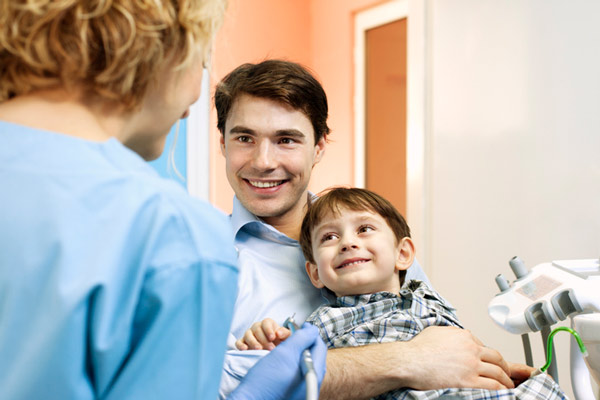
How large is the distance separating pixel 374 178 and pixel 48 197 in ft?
10.9

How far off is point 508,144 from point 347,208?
1.31 meters

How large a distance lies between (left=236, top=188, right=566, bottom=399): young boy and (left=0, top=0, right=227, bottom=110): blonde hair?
0.66 m

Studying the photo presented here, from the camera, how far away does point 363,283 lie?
50.3 inches

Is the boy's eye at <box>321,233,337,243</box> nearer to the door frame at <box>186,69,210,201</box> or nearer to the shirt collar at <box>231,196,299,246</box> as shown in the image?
the shirt collar at <box>231,196,299,246</box>

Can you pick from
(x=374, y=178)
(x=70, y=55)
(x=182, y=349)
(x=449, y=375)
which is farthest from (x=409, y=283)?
(x=374, y=178)

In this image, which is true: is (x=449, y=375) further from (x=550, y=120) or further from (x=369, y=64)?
(x=369, y=64)

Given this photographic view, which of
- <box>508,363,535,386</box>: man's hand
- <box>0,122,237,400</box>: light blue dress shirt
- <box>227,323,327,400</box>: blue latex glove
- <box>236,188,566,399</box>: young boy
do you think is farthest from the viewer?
<box>508,363,535,386</box>: man's hand

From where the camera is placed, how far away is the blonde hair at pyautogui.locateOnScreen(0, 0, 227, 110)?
574 millimetres

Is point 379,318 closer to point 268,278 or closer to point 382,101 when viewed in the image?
point 268,278

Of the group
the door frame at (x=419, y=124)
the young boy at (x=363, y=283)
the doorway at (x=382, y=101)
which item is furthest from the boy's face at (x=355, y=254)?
the doorway at (x=382, y=101)

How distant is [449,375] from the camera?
1.13 meters

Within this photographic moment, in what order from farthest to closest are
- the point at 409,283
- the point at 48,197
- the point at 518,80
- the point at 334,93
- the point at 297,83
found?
the point at 334,93 → the point at 518,80 → the point at 297,83 → the point at 409,283 → the point at 48,197

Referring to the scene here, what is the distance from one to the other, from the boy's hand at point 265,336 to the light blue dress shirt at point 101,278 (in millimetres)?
519

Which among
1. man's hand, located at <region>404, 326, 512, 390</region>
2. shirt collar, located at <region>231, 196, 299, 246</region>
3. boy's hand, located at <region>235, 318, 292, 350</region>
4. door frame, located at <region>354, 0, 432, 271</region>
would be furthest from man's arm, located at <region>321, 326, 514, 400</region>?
door frame, located at <region>354, 0, 432, 271</region>
